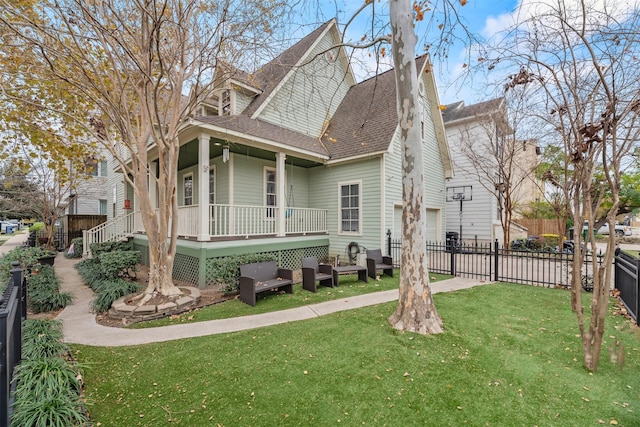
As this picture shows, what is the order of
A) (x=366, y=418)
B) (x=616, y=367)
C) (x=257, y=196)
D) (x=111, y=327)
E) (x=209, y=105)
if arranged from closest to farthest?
(x=366, y=418) < (x=616, y=367) < (x=111, y=327) < (x=257, y=196) < (x=209, y=105)

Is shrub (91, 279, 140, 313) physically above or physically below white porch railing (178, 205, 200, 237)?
below

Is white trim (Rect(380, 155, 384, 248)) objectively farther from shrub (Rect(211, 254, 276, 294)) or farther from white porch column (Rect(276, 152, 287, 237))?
shrub (Rect(211, 254, 276, 294))

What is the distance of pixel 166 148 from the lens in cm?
636

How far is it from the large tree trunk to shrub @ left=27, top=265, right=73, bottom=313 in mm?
7281

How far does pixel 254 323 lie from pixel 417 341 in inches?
111

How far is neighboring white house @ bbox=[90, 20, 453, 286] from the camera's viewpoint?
9062 mm

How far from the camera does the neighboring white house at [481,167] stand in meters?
13.4

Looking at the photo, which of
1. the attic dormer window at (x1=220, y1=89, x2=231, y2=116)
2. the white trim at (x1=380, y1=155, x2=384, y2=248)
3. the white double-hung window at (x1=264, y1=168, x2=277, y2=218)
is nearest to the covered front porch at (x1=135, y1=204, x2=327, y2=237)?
the white double-hung window at (x1=264, y1=168, x2=277, y2=218)

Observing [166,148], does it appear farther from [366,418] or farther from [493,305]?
[493,305]

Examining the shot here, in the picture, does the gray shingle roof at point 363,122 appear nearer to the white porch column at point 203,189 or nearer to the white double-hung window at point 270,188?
the white double-hung window at point 270,188

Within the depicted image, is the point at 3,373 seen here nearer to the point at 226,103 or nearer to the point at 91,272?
the point at 91,272

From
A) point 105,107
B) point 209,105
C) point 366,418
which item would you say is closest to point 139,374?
point 366,418

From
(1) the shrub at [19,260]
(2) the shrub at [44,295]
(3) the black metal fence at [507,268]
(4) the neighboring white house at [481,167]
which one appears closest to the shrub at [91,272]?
(2) the shrub at [44,295]

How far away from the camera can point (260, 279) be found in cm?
707
